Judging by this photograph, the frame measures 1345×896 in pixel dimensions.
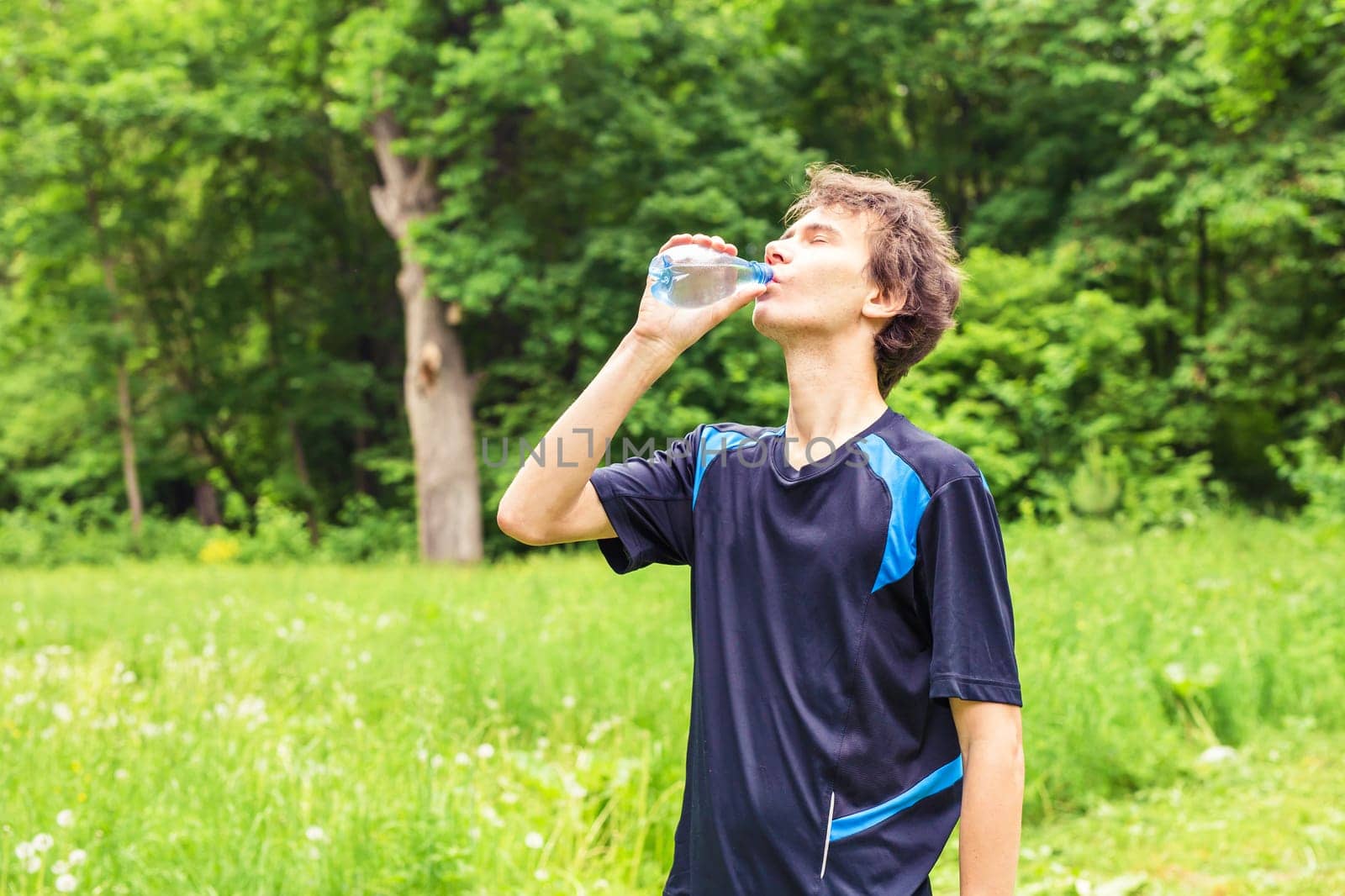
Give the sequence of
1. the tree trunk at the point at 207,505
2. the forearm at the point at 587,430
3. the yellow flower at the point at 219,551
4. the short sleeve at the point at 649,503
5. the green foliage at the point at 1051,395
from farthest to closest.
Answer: the tree trunk at the point at 207,505 → the yellow flower at the point at 219,551 → the green foliage at the point at 1051,395 → the short sleeve at the point at 649,503 → the forearm at the point at 587,430

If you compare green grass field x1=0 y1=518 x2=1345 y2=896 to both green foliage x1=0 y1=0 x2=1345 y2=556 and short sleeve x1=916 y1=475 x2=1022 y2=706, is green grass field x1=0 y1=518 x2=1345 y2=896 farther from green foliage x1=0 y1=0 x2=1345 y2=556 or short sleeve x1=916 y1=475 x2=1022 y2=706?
green foliage x1=0 y1=0 x2=1345 y2=556

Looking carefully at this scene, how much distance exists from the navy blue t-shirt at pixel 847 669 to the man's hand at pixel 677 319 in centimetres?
29

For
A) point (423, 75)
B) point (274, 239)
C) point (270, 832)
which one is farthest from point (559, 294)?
point (270, 832)

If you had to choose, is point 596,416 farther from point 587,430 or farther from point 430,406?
point 430,406

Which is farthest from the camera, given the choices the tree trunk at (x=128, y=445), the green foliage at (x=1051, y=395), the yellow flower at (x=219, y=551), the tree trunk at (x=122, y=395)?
the tree trunk at (x=128, y=445)

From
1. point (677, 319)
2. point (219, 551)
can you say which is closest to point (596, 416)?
point (677, 319)

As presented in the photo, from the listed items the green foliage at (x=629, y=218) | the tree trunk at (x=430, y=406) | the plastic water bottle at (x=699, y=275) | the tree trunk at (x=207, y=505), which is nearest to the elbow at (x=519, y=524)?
the plastic water bottle at (x=699, y=275)

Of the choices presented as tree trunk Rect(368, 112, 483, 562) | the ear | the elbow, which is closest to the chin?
the ear

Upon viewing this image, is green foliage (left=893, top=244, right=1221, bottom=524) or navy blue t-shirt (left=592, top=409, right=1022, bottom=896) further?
green foliage (left=893, top=244, right=1221, bottom=524)

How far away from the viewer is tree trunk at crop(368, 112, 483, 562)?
1519 centimetres

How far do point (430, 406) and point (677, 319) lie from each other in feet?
45.0

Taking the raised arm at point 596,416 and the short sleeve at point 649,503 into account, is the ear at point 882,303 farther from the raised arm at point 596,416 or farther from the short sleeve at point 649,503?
the short sleeve at point 649,503

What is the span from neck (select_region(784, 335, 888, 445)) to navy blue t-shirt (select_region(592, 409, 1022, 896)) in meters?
0.07

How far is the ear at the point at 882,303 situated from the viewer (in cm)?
203
